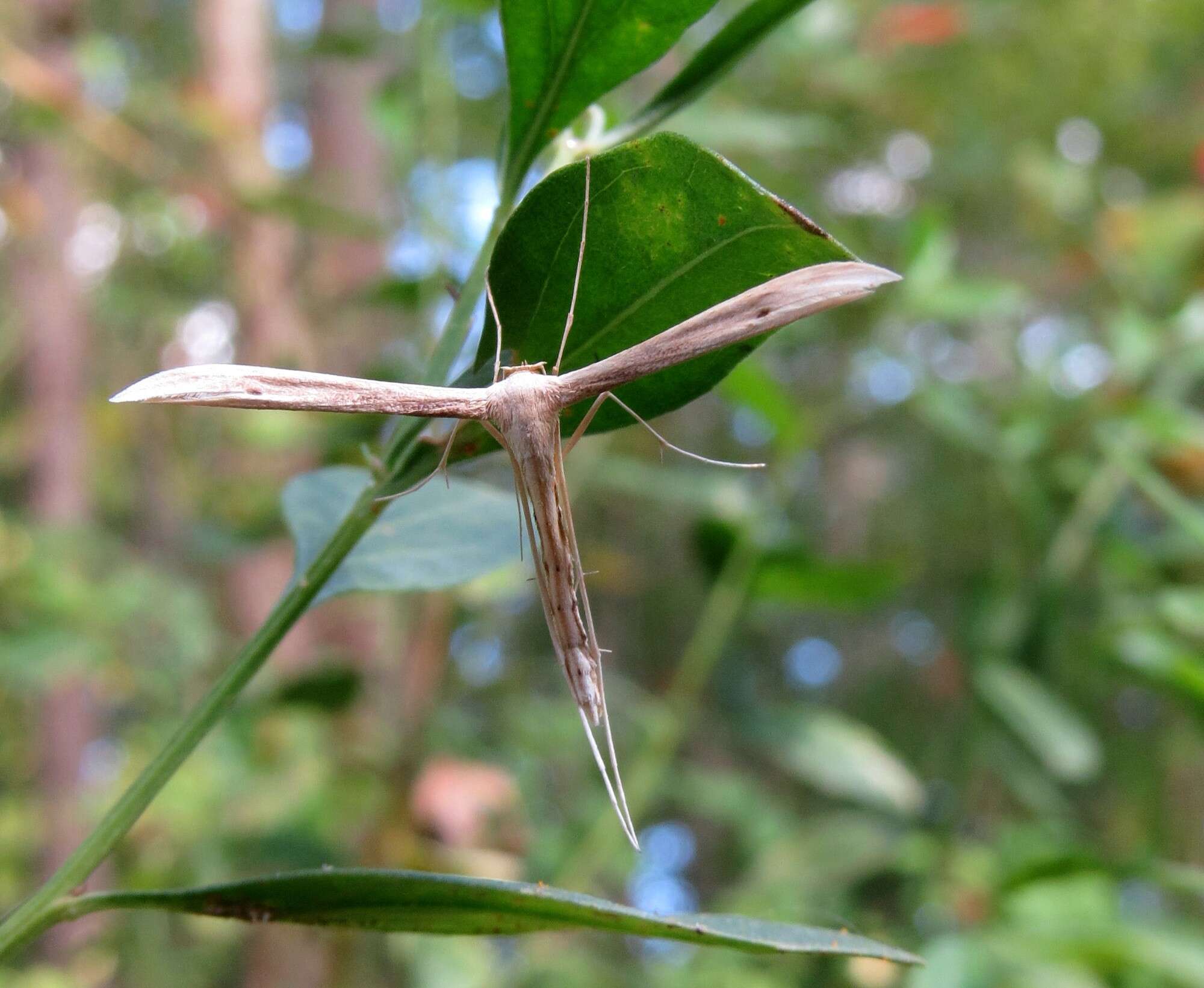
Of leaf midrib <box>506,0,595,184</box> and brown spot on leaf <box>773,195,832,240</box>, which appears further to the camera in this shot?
leaf midrib <box>506,0,595,184</box>

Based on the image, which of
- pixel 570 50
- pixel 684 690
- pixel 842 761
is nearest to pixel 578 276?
pixel 570 50

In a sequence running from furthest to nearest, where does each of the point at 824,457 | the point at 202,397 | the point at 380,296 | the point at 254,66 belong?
the point at 824,457, the point at 254,66, the point at 380,296, the point at 202,397

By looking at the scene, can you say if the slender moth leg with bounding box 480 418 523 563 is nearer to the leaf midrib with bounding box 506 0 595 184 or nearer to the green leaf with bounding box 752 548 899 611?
the leaf midrib with bounding box 506 0 595 184

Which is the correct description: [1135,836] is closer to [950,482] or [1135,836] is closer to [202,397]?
[950,482]

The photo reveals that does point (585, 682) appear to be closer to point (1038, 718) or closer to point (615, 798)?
point (615, 798)

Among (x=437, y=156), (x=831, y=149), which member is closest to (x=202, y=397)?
(x=437, y=156)

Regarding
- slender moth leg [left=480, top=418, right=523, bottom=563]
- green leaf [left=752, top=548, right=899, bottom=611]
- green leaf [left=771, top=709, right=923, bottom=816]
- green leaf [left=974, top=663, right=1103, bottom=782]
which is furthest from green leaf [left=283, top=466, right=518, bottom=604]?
green leaf [left=974, top=663, right=1103, bottom=782]
